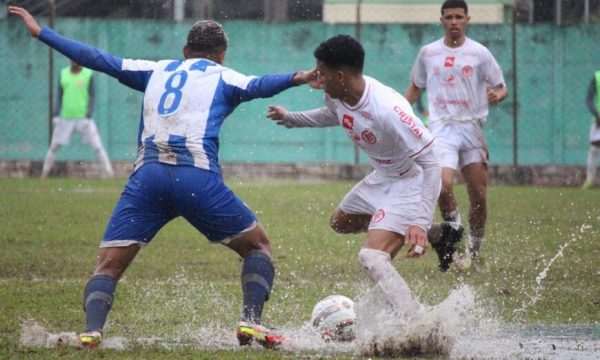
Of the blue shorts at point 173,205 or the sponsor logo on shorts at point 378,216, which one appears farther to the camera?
the sponsor logo on shorts at point 378,216

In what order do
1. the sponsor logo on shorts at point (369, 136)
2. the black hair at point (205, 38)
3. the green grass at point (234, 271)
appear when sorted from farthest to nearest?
the green grass at point (234, 271), the black hair at point (205, 38), the sponsor logo on shorts at point (369, 136)

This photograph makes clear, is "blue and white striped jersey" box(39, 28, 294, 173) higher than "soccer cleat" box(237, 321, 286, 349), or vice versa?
"blue and white striped jersey" box(39, 28, 294, 173)

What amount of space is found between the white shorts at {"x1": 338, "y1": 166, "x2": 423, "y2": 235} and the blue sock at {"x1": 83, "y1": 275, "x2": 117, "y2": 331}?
146 centimetres

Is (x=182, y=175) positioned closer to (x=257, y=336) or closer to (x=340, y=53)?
(x=257, y=336)

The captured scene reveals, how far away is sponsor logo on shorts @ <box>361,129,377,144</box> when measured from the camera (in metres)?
6.78

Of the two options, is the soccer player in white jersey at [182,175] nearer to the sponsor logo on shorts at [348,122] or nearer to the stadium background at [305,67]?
the sponsor logo on shorts at [348,122]

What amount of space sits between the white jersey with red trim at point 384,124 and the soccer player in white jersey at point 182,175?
36cm

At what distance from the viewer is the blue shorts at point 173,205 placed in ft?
21.6

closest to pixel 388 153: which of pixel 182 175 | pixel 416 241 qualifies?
pixel 416 241

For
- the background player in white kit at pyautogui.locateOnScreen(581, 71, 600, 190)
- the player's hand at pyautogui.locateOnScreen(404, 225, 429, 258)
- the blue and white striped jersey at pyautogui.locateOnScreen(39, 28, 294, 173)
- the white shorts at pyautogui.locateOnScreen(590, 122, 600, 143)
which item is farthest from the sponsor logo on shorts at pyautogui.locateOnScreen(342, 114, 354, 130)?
the white shorts at pyautogui.locateOnScreen(590, 122, 600, 143)

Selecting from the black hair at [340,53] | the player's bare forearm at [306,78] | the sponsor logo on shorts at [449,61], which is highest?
the black hair at [340,53]

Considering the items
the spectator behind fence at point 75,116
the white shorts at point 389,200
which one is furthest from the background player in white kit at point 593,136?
the white shorts at point 389,200

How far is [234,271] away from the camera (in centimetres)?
1015

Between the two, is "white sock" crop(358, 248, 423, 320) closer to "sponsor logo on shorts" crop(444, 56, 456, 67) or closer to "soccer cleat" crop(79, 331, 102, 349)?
"soccer cleat" crop(79, 331, 102, 349)
